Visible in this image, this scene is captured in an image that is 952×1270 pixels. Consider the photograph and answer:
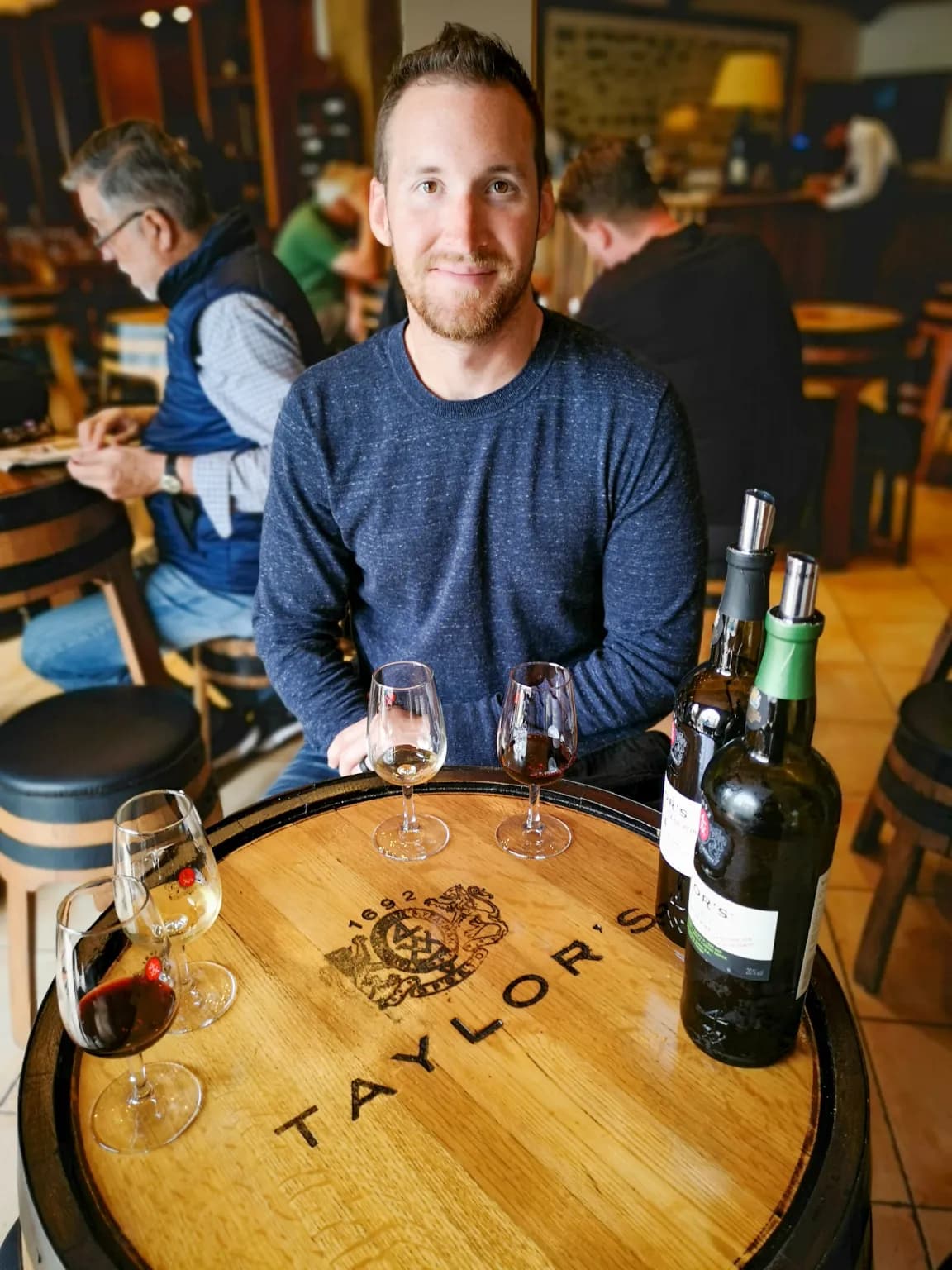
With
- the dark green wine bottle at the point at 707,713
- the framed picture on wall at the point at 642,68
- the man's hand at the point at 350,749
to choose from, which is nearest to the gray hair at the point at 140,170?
the man's hand at the point at 350,749

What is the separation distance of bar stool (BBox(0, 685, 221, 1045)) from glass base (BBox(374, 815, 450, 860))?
27.6 inches

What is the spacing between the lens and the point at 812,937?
77 centimetres

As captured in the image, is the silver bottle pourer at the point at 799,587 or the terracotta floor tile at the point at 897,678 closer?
the silver bottle pourer at the point at 799,587

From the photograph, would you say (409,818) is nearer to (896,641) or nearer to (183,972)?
(183,972)

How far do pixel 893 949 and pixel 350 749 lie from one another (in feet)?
4.64

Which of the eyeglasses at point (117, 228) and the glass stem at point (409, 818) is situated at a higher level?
the eyeglasses at point (117, 228)

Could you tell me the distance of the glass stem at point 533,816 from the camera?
1129mm

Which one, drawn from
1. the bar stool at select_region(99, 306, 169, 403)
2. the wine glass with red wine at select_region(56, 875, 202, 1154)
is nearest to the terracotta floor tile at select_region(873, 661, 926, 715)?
the wine glass with red wine at select_region(56, 875, 202, 1154)

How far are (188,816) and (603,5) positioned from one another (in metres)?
7.97

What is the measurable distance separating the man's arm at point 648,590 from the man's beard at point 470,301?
0.27m

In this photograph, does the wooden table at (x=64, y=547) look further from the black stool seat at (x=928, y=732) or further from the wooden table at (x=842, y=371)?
the wooden table at (x=842, y=371)

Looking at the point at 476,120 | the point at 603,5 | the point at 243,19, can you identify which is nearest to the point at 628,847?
the point at 476,120

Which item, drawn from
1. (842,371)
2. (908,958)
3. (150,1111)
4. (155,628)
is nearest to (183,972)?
(150,1111)

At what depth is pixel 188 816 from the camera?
0.95 meters
